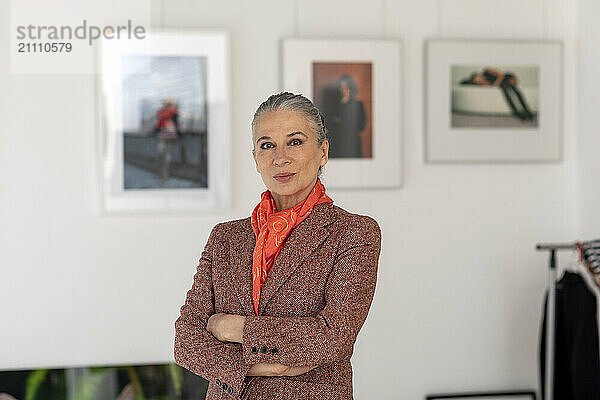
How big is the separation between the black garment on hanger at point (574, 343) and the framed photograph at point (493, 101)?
2.00ft

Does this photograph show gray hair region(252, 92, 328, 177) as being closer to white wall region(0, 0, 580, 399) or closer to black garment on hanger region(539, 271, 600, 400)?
white wall region(0, 0, 580, 399)

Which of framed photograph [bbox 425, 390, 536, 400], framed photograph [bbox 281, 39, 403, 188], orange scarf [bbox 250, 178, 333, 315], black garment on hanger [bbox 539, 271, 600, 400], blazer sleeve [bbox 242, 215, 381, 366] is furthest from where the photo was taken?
framed photograph [bbox 425, 390, 536, 400]

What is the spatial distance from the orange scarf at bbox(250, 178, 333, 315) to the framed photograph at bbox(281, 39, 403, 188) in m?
1.21

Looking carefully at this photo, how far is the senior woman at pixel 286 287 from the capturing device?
1937mm

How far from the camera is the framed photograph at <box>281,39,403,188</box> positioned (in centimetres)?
330

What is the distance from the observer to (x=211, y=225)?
3289mm

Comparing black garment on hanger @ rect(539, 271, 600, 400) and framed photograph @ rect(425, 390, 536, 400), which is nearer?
black garment on hanger @ rect(539, 271, 600, 400)

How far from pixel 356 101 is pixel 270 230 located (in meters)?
1.40

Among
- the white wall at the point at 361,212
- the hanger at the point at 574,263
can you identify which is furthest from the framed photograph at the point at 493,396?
the hanger at the point at 574,263

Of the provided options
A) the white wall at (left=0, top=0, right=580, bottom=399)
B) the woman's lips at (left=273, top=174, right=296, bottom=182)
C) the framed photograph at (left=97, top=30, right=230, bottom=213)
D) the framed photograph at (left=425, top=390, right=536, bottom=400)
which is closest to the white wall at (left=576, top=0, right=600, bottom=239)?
the white wall at (left=0, top=0, right=580, bottom=399)

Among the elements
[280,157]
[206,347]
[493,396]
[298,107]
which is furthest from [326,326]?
[493,396]

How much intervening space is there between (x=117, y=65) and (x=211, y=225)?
2.48 ft

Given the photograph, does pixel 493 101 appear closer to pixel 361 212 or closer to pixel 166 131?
pixel 361 212

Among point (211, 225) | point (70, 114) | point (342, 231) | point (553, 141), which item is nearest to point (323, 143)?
point (342, 231)
